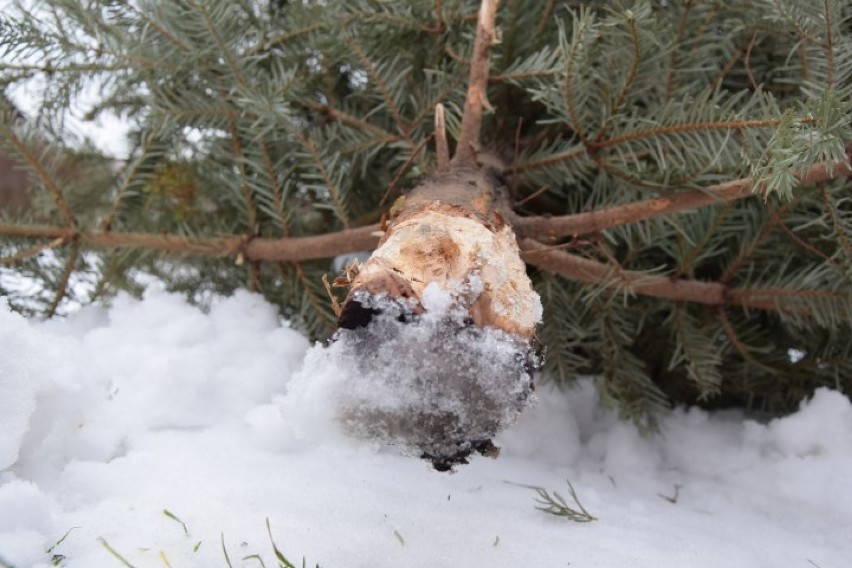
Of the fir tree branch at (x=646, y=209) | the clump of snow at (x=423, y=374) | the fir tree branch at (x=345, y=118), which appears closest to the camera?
the clump of snow at (x=423, y=374)

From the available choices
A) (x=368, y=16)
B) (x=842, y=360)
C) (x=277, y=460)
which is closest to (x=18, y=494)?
(x=277, y=460)

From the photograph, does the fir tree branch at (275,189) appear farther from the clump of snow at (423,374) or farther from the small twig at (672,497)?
the small twig at (672,497)

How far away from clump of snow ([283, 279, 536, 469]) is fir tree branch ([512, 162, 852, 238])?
299 mm

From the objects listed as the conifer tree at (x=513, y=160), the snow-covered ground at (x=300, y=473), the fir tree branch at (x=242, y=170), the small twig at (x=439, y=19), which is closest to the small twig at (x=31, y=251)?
the conifer tree at (x=513, y=160)

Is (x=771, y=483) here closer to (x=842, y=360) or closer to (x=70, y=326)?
(x=842, y=360)

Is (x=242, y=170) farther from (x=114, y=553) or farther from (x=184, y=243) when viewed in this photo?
(x=114, y=553)

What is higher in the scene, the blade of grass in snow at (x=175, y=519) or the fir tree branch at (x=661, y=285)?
the fir tree branch at (x=661, y=285)

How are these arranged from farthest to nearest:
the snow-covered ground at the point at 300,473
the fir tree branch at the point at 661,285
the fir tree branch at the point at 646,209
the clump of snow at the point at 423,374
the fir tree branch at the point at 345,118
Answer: the fir tree branch at the point at 345,118
the fir tree branch at the point at 661,285
the fir tree branch at the point at 646,209
the snow-covered ground at the point at 300,473
the clump of snow at the point at 423,374

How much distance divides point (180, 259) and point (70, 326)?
206mm

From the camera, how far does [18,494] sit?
2.17 feet

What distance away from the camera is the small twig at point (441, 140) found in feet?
2.88

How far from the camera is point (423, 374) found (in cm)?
60

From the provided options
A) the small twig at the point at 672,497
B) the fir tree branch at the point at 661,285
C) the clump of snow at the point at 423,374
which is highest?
the fir tree branch at the point at 661,285

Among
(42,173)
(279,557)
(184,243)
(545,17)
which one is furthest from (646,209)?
(42,173)
